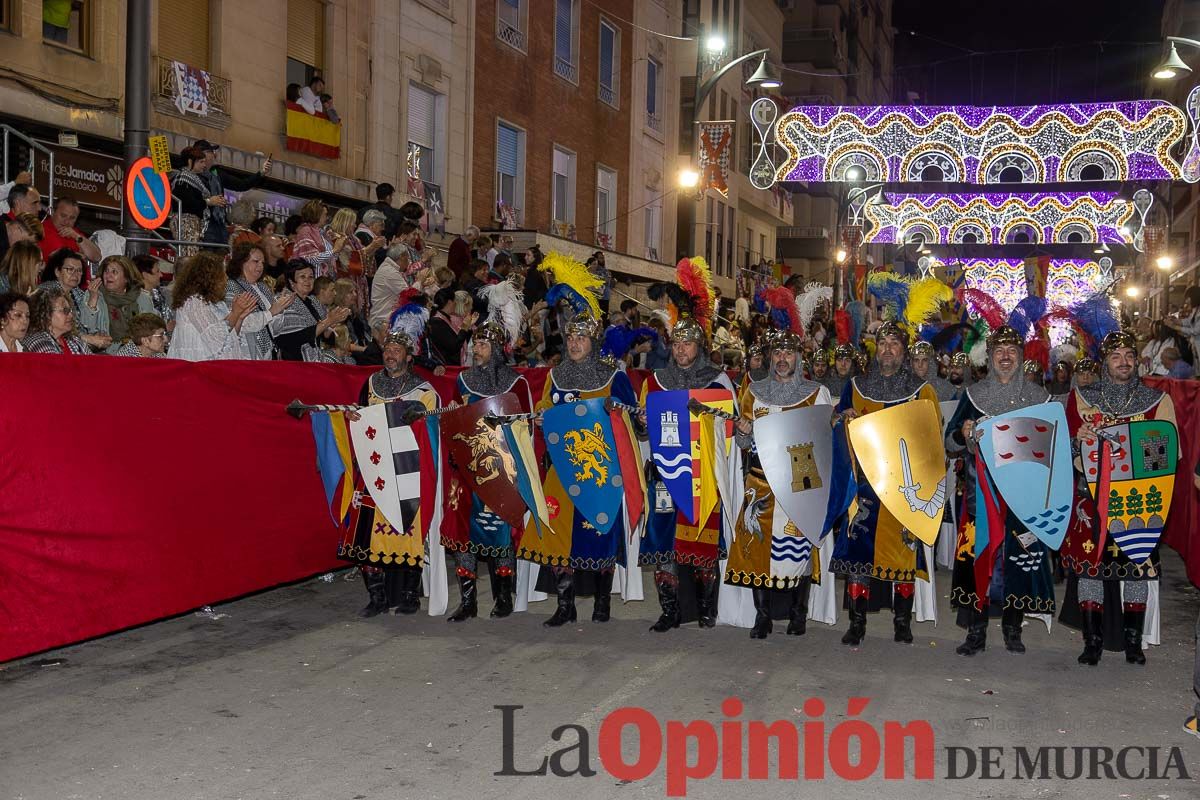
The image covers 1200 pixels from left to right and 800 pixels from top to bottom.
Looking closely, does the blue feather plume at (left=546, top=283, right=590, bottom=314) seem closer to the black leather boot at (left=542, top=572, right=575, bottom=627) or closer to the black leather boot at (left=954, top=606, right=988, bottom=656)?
the black leather boot at (left=542, top=572, right=575, bottom=627)

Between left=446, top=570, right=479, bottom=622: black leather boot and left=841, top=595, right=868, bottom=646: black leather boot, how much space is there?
7.61 ft

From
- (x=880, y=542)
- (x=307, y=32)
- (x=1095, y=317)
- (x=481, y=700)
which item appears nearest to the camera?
(x=481, y=700)

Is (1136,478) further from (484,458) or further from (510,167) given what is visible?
(510,167)

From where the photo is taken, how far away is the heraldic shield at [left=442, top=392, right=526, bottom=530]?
8.01 metres

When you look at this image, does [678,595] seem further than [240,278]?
No

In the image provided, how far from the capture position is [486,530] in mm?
8211

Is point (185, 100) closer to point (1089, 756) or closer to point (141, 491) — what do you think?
point (141, 491)

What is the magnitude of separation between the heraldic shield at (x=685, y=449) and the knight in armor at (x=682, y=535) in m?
0.06

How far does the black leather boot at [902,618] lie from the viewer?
25.3ft

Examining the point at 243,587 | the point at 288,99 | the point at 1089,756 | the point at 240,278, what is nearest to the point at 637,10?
the point at 288,99

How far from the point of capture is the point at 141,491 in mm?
7266

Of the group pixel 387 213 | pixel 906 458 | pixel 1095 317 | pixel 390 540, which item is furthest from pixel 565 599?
pixel 387 213

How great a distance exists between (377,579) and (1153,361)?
10916 millimetres

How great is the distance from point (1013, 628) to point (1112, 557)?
704mm
